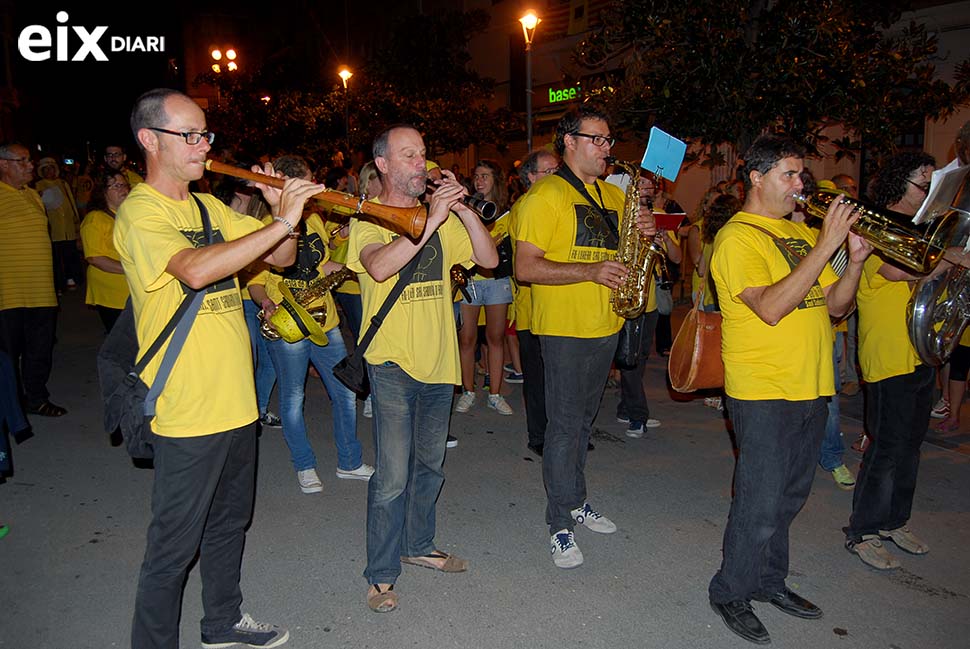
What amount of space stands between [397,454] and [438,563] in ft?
2.86

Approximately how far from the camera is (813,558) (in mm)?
4383

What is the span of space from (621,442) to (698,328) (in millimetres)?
2783

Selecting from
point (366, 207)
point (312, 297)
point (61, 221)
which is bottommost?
point (312, 297)

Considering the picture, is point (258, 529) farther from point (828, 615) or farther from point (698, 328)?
point (828, 615)

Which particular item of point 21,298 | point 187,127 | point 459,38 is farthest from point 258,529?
point 459,38

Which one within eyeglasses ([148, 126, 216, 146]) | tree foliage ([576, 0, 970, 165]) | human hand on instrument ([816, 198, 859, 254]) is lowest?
human hand on instrument ([816, 198, 859, 254])

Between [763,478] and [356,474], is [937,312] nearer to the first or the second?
[763,478]

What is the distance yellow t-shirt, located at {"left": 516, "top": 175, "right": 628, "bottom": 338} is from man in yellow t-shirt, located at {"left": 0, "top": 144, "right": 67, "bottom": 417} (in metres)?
4.97

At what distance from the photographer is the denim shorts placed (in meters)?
7.04

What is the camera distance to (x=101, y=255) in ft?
22.6

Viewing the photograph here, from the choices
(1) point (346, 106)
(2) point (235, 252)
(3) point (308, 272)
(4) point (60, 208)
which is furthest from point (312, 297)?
(1) point (346, 106)

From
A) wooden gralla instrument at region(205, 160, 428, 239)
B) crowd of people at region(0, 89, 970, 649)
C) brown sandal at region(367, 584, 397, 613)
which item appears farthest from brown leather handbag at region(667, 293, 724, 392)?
brown sandal at region(367, 584, 397, 613)

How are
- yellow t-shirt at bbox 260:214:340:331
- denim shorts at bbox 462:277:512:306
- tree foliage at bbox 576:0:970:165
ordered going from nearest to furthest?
yellow t-shirt at bbox 260:214:340:331, tree foliage at bbox 576:0:970:165, denim shorts at bbox 462:277:512:306

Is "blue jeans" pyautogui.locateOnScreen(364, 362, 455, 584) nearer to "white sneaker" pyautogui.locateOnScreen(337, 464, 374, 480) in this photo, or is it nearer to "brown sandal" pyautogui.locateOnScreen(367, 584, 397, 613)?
"brown sandal" pyautogui.locateOnScreen(367, 584, 397, 613)
